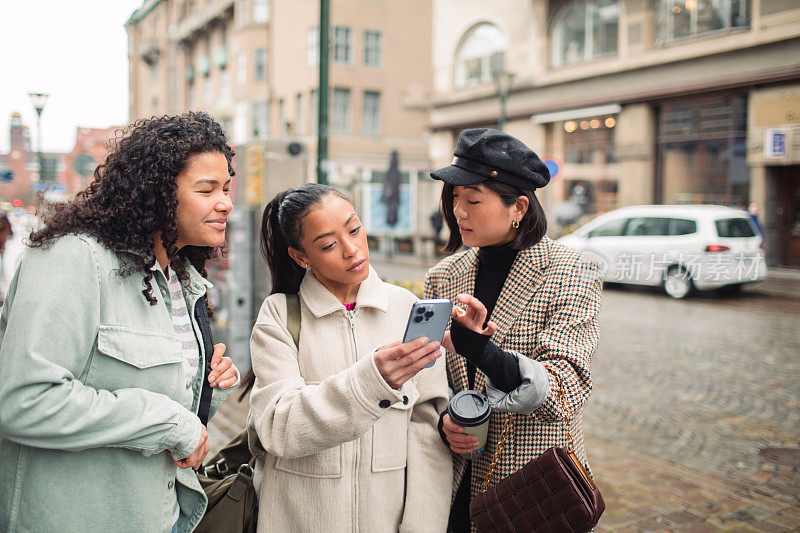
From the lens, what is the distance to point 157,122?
1891mm

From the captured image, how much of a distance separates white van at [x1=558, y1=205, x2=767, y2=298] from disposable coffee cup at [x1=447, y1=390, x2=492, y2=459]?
11.0m

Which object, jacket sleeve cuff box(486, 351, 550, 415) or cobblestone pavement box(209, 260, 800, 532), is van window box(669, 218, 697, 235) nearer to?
cobblestone pavement box(209, 260, 800, 532)

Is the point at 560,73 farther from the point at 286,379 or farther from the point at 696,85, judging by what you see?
the point at 286,379

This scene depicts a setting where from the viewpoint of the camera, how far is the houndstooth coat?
1.97 m

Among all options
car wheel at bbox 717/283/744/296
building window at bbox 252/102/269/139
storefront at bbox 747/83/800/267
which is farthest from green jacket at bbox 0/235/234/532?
building window at bbox 252/102/269/139

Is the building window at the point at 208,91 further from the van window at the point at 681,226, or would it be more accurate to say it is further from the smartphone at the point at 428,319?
the smartphone at the point at 428,319

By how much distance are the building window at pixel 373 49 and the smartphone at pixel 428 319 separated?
1326 inches

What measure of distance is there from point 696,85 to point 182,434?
18.7 meters

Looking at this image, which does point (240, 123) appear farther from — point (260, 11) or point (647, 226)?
point (647, 226)

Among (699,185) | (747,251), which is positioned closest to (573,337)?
(747,251)

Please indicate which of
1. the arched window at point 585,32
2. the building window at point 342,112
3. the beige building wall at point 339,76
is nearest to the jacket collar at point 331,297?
the arched window at point 585,32

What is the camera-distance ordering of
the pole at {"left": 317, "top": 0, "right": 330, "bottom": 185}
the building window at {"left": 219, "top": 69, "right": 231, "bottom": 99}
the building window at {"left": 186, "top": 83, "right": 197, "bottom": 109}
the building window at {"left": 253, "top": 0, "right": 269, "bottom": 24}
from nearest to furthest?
the pole at {"left": 317, "top": 0, "right": 330, "bottom": 185} < the building window at {"left": 253, "top": 0, "right": 269, "bottom": 24} < the building window at {"left": 219, "top": 69, "right": 231, "bottom": 99} < the building window at {"left": 186, "top": 83, "right": 197, "bottom": 109}

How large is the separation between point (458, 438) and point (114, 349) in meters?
1.00

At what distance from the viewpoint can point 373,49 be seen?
33.8 metres
